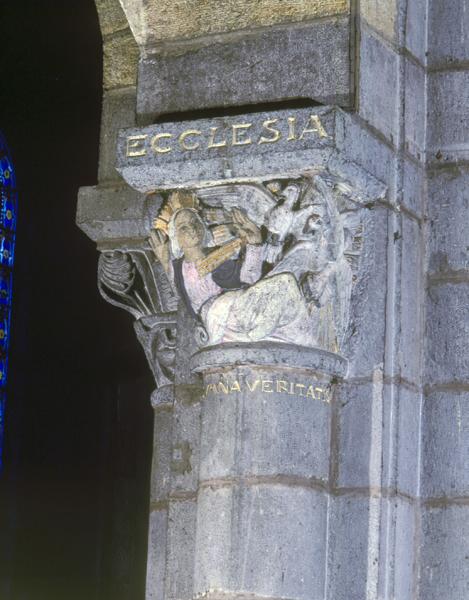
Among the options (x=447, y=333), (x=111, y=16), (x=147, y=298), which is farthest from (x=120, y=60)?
(x=447, y=333)

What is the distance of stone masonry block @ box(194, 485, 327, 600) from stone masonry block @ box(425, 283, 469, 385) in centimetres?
66

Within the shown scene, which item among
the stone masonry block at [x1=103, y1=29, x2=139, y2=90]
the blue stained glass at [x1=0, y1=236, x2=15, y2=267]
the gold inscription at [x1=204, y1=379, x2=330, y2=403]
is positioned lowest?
the gold inscription at [x1=204, y1=379, x2=330, y2=403]

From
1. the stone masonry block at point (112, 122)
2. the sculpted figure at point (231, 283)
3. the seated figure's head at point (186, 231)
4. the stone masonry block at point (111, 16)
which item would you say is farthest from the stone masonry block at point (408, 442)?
the stone masonry block at point (111, 16)

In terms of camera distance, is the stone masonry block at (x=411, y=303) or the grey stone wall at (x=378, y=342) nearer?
the grey stone wall at (x=378, y=342)

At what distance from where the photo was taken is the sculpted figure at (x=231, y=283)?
6188mm

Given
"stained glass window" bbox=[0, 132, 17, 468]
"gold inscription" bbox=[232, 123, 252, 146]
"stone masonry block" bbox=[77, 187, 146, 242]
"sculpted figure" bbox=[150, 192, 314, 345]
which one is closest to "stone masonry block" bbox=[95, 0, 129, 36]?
"stone masonry block" bbox=[77, 187, 146, 242]

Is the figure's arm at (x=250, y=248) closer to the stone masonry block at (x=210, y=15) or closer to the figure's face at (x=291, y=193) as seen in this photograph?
the figure's face at (x=291, y=193)

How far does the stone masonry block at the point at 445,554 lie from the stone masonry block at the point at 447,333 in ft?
1.53

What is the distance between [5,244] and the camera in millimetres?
14500

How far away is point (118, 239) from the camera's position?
7469mm

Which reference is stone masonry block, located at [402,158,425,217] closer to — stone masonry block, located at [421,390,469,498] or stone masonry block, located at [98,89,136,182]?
stone masonry block, located at [421,390,469,498]

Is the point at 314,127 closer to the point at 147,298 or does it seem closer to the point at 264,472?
the point at 264,472

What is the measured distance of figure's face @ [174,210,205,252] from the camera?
6406 millimetres

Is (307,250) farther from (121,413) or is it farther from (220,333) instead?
(121,413)
